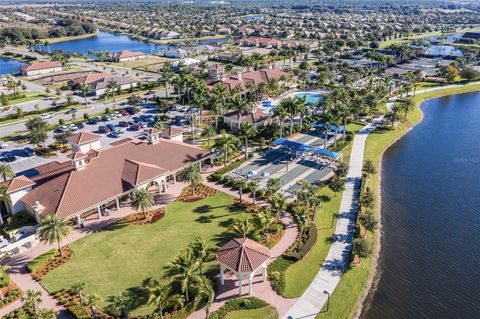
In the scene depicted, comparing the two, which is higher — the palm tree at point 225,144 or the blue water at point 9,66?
the blue water at point 9,66

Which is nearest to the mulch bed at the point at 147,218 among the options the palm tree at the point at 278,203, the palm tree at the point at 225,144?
the palm tree at the point at 225,144

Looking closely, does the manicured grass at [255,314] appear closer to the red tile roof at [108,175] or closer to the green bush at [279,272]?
the green bush at [279,272]

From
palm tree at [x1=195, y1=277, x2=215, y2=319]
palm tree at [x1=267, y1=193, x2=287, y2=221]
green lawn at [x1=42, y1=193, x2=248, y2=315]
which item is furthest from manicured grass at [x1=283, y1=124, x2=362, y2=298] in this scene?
green lawn at [x1=42, y1=193, x2=248, y2=315]

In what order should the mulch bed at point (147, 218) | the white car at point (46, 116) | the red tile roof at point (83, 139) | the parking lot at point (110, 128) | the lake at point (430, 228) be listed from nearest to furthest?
1. the lake at point (430, 228)
2. the mulch bed at point (147, 218)
3. the red tile roof at point (83, 139)
4. the parking lot at point (110, 128)
5. the white car at point (46, 116)

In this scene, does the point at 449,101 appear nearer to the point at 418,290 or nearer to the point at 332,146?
the point at 332,146

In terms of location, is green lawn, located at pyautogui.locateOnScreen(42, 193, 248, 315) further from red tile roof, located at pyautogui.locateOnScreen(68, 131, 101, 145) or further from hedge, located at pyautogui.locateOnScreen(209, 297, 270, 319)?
red tile roof, located at pyautogui.locateOnScreen(68, 131, 101, 145)

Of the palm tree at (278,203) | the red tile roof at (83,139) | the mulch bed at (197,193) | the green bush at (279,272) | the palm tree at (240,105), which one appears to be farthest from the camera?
the palm tree at (240,105)
